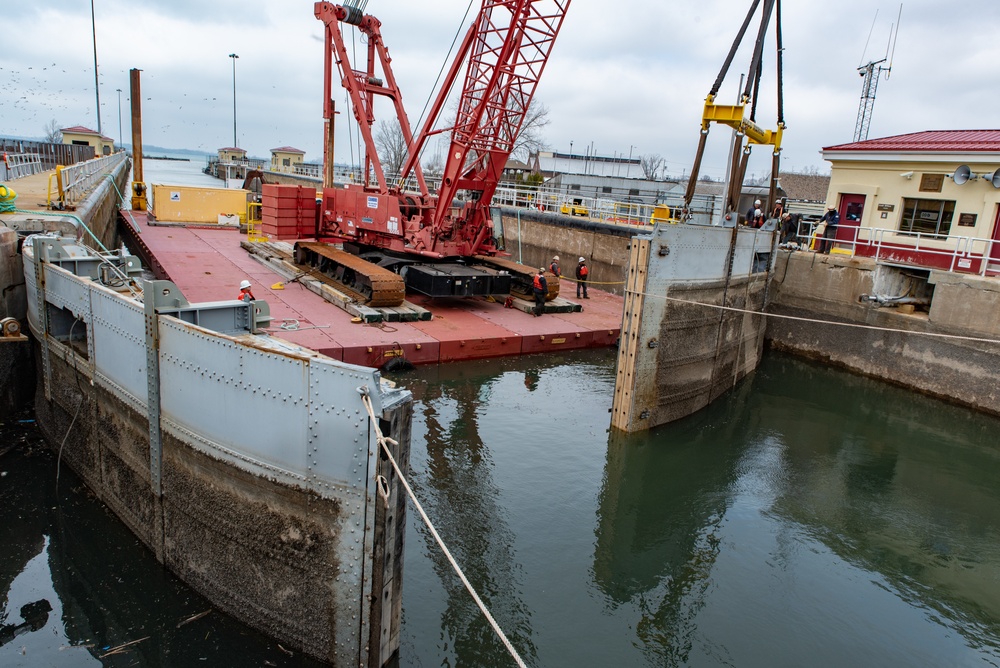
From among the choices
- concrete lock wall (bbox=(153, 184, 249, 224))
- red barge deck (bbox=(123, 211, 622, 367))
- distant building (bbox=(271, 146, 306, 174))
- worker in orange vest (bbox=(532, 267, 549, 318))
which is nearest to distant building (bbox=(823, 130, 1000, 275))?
red barge deck (bbox=(123, 211, 622, 367))

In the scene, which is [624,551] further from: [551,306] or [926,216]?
[926,216]

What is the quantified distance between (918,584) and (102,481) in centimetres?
1045

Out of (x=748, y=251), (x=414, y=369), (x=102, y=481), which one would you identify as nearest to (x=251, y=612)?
(x=102, y=481)

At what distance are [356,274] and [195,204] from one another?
16.6 m

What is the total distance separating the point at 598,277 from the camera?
23.3 m

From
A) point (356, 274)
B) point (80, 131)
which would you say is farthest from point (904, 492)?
point (80, 131)

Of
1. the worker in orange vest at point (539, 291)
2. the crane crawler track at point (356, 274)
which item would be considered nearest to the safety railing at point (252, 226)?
the crane crawler track at point (356, 274)

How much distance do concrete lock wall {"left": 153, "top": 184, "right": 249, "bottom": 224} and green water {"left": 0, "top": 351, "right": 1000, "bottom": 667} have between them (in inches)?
830

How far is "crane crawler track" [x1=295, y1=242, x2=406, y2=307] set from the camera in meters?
15.4

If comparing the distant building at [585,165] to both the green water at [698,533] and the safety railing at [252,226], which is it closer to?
the safety railing at [252,226]

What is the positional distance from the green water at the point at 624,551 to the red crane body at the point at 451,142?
656 cm

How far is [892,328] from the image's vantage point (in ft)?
52.6

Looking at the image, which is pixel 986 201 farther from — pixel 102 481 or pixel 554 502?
pixel 102 481

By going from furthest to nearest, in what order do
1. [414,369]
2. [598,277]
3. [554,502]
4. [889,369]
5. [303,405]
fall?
[598,277] → [889,369] → [414,369] → [554,502] → [303,405]
